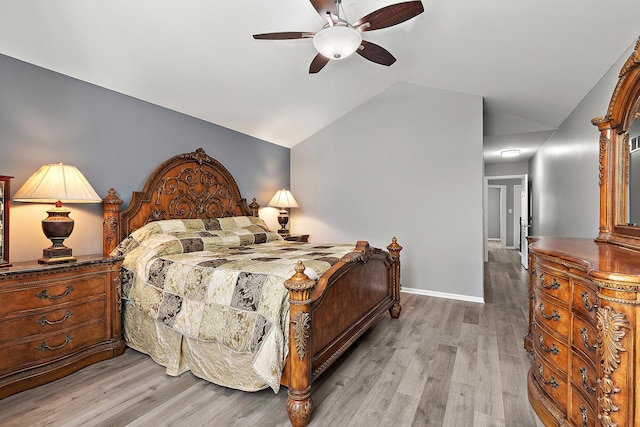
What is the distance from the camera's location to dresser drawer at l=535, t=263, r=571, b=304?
148cm

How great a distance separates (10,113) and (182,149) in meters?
1.49

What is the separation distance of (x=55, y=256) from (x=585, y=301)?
3.22 metres

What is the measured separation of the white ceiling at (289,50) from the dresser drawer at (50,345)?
2.11 m

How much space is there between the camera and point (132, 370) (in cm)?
232

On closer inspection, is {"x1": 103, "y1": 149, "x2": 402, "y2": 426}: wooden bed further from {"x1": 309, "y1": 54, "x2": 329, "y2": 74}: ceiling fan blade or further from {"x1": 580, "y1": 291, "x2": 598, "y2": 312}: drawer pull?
{"x1": 309, "y1": 54, "x2": 329, "y2": 74}: ceiling fan blade

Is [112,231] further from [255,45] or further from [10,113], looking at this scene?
[255,45]

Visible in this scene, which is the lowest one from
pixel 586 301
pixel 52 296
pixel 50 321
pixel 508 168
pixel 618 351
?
pixel 50 321

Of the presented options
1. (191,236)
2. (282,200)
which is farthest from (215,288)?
(282,200)

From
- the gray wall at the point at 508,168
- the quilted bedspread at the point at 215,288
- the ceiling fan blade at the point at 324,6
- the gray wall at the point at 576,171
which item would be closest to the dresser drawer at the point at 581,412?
the quilted bedspread at the point at 215,288

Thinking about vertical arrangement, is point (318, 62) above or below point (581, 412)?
above

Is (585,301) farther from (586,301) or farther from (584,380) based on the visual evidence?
(584,380)

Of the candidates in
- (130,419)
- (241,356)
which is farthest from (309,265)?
(130,419)

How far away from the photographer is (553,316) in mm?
1570

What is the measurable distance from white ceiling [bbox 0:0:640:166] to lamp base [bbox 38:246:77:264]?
1505 mm
